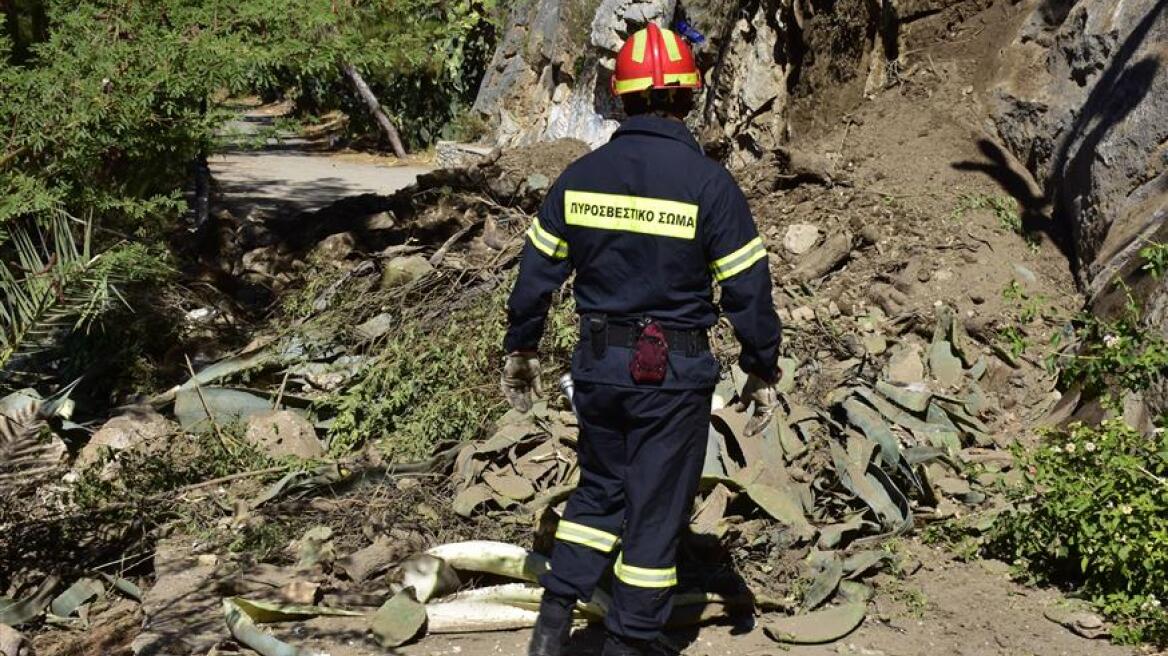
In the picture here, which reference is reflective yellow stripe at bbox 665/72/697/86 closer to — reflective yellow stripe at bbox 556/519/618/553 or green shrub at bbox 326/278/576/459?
reflective yellow stripe at bbox 556/519/618/553

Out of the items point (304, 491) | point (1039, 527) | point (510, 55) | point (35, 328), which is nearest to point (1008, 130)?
point (1039, 527)

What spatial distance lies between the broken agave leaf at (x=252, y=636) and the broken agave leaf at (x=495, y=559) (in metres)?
0.69

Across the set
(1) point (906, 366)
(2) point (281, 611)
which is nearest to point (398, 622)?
(2) point (281, 611)

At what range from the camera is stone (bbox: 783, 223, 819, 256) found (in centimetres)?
803

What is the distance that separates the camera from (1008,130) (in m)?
8.37

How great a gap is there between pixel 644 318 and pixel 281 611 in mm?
1785

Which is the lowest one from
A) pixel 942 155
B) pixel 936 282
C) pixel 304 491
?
pixel 304 491

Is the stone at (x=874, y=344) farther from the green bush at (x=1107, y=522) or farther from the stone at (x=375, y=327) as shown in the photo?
the stone at (x=375, y=327)

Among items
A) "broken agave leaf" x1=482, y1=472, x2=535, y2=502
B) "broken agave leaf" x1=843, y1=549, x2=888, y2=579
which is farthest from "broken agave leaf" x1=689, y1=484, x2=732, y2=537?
"broken agave leaf" x1=482, y1=472, x2=535, y2=502

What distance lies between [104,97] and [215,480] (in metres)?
2.37

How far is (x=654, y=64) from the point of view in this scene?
3.99m

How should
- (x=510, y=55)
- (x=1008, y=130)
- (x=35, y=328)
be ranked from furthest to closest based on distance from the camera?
(x=510, y=55), (x=1008, y=130), (x=35, y=328)

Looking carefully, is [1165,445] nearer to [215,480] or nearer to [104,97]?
[215,480]

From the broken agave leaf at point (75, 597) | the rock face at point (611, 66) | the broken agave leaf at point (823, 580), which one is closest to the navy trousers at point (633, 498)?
the broken agave leaf at point (823, 580)
